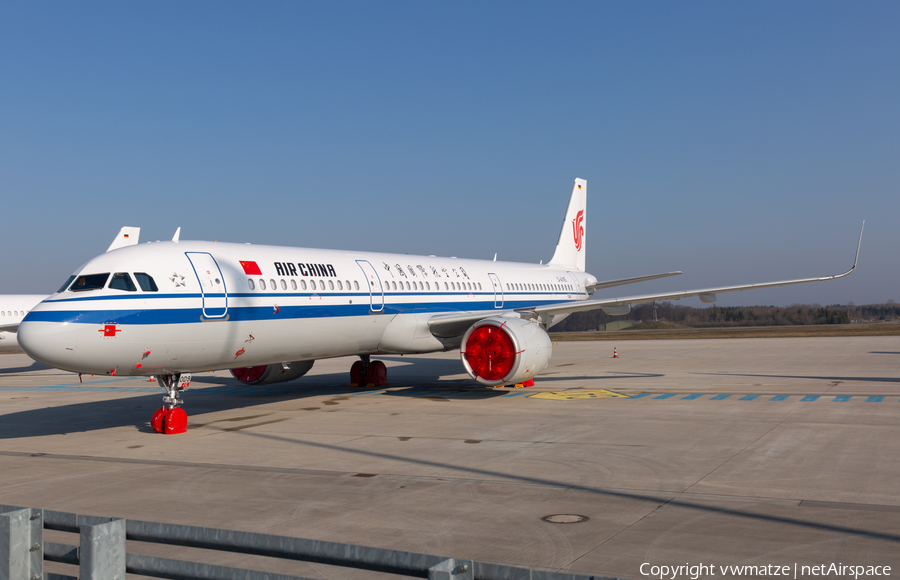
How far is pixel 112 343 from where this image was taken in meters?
12.4

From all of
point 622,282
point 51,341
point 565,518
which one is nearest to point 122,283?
point 51,341

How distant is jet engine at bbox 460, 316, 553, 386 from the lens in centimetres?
1770

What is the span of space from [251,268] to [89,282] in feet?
10.6

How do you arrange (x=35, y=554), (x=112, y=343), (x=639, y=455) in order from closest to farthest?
(x=35, y=554), (x=639, y=455), (x=112, y=343)

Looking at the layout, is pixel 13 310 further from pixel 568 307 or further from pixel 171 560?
pixel 171 560

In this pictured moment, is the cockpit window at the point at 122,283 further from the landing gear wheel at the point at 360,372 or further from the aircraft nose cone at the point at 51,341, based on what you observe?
the landing gear wheel at the point at 360,372

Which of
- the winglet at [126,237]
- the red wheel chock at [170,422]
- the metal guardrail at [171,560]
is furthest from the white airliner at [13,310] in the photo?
the metal guardrail at [171,560]

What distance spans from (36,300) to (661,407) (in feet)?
107

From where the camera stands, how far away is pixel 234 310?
14.2 metres

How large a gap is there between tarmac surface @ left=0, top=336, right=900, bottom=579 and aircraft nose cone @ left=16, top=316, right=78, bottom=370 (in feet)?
5.37

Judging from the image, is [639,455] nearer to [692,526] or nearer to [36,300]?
[692,526]

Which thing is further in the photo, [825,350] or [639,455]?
[825,350]

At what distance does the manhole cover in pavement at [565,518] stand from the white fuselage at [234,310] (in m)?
8.61

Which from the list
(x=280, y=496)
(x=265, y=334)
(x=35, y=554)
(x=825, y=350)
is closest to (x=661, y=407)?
(x=265, y=334)
